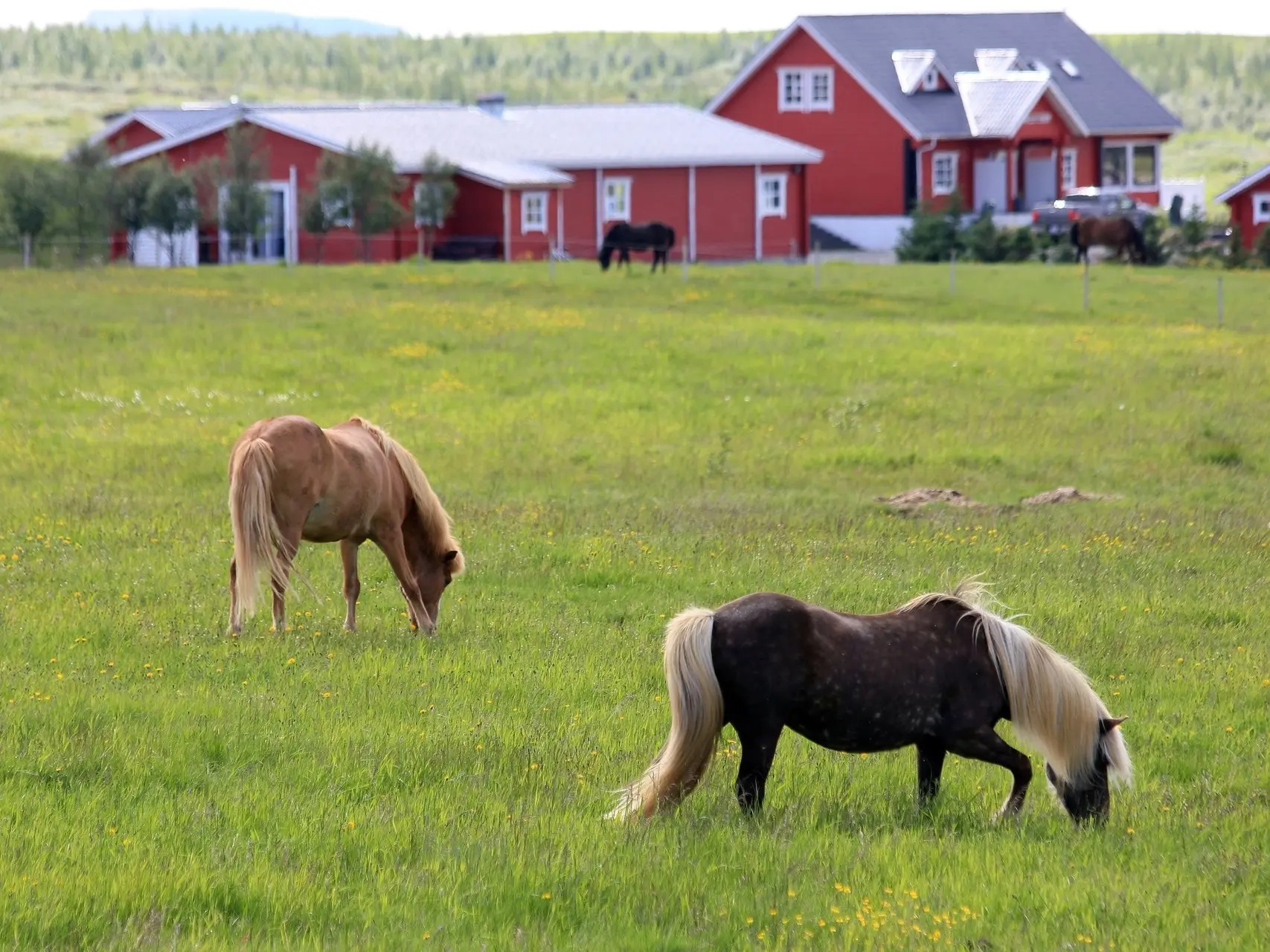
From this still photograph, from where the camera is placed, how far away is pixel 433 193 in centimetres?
5041

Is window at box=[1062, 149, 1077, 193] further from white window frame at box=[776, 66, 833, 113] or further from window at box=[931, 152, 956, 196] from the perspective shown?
white window frame at box=[776, 66, 833, 113]

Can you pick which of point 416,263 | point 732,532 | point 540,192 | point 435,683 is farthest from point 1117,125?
point 435,683

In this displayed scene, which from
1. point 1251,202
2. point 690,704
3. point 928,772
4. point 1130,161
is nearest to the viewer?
point 690,704

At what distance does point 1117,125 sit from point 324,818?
219 ft

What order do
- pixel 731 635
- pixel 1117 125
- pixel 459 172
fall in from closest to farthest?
pixel 731 635 → pixel 459 172 → pixel 1117 125

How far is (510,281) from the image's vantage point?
40.3 meters

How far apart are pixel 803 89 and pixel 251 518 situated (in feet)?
196

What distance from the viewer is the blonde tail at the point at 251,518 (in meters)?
10.5

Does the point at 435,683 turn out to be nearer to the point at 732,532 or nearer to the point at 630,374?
the point at 732,532

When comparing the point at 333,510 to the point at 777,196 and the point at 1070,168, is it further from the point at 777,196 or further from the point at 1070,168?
the point at 1070,168

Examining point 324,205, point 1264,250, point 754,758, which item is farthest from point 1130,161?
point 754,758

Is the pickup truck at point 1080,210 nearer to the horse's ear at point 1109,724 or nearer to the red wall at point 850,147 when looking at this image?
the red wall at point 850,147

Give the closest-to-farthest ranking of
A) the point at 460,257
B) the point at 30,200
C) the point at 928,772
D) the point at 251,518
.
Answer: the point at 928,772 < the point at 251,518 < the point at 30,200 < the point at 460,257

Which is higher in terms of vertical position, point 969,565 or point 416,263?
point 416,263
